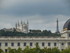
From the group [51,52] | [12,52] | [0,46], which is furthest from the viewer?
[0,46]

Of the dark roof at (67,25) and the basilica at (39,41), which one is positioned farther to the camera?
the dark roof at (67,25)

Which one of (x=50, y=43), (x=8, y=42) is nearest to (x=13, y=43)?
(x=8, y=42)

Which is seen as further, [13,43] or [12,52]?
[13,43]

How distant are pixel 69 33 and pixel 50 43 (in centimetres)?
661

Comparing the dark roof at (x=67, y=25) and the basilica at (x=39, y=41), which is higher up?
the dark roof at (x=67, y=25)

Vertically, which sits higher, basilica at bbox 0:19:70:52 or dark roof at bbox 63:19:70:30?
dark roof at bbox 63:19:70:30

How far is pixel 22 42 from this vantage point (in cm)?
12194

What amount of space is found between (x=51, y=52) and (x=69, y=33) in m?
29.2

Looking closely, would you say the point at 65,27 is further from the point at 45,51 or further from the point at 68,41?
the point at 45,51

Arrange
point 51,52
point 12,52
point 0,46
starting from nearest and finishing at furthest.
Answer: point 12,52
point 51,52
point 0,46

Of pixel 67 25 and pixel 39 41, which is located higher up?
pixel 67 25

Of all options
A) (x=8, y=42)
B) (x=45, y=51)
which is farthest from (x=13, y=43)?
(x=45, y=51)

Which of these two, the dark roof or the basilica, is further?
the dark roof

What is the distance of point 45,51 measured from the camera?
311 ft
